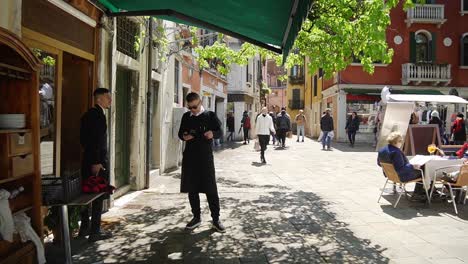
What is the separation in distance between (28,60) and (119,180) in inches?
200

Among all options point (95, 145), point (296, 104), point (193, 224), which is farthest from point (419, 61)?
point (296, 104)

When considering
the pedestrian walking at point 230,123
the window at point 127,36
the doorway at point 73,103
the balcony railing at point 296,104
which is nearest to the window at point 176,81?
the window at point 127,36

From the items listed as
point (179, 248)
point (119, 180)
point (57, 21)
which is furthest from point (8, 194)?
point (119, 180)

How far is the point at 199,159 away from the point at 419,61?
23149mm

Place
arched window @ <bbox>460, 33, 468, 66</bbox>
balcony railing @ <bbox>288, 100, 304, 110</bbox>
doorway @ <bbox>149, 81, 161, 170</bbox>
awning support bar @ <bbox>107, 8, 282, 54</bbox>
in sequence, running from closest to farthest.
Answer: awning support bar @ <bbox>107, 8, 282, 54</bbox> < doorway @ <bbox>149, 81, 161, 170</bbox> < arched window @ <bbox>460, 33, 468, 66</bbox> < balcony railing @ <bbox>288, 100, 304, 110</bbox>

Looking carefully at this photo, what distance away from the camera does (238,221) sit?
6121 millimetres

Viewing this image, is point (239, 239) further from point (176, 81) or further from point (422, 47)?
point (422, 47)

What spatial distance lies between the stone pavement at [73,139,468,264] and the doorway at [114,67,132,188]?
20.1 inches

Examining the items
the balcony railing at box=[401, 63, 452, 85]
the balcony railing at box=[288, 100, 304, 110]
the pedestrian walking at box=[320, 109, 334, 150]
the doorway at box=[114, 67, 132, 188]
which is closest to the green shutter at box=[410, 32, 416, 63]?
the balcony railing at box=[401, 63, 452, 85]

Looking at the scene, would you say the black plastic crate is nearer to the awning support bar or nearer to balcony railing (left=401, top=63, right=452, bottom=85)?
the awning support bar

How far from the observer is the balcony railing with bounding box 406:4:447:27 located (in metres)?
24.9

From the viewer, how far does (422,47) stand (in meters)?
25.7

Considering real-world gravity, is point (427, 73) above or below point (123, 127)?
above

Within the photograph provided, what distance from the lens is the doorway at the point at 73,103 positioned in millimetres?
5852
